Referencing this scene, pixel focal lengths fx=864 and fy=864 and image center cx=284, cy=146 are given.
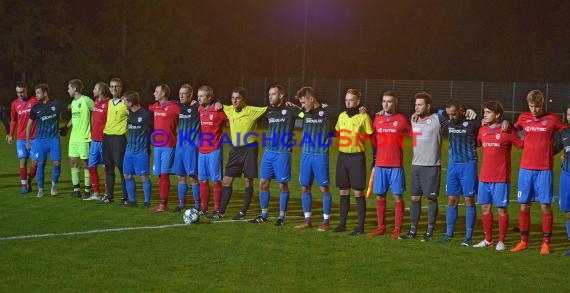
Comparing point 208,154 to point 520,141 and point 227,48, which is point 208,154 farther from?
point 227,48

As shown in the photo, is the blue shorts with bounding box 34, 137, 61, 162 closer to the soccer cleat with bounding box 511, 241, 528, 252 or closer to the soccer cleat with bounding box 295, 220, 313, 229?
the soccer cleat with bounding box 295, 220, 313, 229

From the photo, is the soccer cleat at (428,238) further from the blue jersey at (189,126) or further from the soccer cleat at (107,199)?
the soccer cleat at (107,199)

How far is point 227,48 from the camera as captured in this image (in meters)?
61.9

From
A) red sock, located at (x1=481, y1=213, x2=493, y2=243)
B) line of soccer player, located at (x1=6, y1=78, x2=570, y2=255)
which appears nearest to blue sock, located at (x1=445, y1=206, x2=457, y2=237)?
line of soccer player, located at (x1=6, y1=78, x2=570, y2=255)

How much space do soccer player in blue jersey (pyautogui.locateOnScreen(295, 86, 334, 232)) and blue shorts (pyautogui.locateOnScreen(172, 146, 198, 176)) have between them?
6.40 ft

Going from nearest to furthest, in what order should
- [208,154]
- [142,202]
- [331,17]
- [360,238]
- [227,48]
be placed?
[360,238], [208,154], [142,202], [227,48], [331,17]

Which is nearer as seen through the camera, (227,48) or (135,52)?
(135,52)

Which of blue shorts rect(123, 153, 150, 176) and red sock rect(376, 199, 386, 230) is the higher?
blue shorts rect(123, 153, 150, 176)

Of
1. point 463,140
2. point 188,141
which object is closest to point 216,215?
point 188,141

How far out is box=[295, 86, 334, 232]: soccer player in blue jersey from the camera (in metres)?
11.7

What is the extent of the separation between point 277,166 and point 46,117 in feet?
15.6

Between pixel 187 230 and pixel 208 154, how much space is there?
181 centimetres

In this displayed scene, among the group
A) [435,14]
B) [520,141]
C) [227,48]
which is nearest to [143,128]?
[520,141]

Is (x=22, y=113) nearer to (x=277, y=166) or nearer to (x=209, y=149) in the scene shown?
(x=209, y=149)
